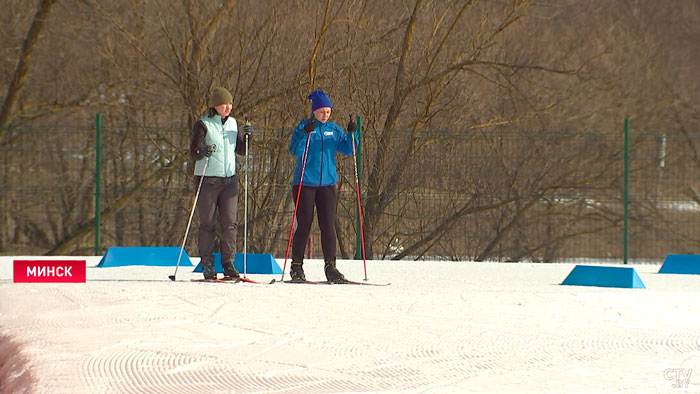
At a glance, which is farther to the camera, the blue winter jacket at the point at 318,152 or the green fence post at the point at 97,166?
the green fence post at the point at 97,166

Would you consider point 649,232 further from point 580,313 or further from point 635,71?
point 635,71

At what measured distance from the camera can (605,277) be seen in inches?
420

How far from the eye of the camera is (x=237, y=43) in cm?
1862

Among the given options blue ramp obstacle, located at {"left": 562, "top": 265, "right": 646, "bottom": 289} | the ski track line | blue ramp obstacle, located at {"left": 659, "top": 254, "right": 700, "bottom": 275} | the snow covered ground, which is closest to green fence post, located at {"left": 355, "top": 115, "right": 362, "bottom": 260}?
blue ramp obstacle, located at {"left": 659, "top": 254, "right": 700, "bottom": 275}

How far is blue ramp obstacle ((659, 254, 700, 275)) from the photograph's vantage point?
41.6 ft

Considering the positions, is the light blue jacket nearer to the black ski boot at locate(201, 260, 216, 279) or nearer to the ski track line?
the black ski boot at locate(201, 260, 216, 279)

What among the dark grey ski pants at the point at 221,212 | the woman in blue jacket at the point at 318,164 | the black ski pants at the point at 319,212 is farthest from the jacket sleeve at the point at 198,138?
the black ski pants at the point at 319,212

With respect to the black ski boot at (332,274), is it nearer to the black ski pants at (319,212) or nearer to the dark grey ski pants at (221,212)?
the black ski pants at (319,212)

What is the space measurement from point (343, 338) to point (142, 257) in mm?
6896

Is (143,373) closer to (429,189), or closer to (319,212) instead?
(319,212)

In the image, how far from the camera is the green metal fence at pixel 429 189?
15.4 m
